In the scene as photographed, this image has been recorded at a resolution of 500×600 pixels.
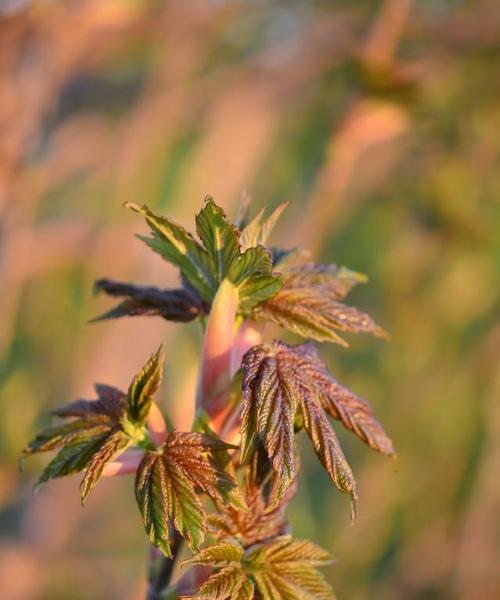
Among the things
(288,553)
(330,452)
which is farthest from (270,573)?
(330,452)

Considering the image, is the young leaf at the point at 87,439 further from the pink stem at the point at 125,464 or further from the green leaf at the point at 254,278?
the green leaf at the point at 254,278

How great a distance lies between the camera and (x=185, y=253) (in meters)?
0.69

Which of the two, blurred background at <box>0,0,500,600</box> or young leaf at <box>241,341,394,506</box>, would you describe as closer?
young leaf at <box>241,341,394,506</box>

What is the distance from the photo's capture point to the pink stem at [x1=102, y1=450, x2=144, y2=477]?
2.17ft

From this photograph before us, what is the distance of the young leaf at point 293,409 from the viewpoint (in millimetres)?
572

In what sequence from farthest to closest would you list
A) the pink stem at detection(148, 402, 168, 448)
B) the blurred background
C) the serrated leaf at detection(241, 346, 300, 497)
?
the blurred background
the pink stem at detection(148, 402, 168, 448)
the serrated leaf at detection(241, 346, 300, 497)

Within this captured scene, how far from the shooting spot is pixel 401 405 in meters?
3.36

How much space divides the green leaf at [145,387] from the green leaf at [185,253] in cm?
9

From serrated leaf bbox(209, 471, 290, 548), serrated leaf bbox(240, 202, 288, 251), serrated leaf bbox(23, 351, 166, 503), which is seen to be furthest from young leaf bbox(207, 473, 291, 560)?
serrated leaf bbox(240, 202, 288, 251)

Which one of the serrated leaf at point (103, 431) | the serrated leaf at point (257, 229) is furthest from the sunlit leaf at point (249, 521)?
the serrated leaf at point (257, 229)

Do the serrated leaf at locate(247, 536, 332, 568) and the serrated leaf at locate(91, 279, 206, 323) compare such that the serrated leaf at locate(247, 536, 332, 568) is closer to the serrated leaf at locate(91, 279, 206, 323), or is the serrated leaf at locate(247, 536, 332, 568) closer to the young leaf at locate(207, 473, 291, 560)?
the young leaf at locate(207, 473, 291, 560)

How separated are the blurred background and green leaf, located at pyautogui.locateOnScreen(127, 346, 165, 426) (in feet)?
4.65

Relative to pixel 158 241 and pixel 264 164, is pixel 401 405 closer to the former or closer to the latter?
pixel 264 164

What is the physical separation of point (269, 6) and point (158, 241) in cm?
226
